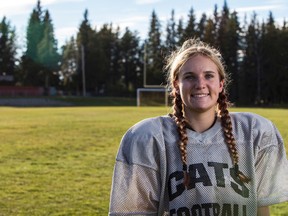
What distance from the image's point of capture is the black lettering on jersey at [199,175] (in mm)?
2689

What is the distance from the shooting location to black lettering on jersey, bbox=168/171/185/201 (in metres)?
2.71

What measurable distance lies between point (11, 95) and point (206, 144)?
6928 cm

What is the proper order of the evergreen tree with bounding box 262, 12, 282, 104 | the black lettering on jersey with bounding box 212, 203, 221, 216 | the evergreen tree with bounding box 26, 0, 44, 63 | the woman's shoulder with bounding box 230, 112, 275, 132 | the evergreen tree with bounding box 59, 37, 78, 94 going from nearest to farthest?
the black lettering on jersey with bounding box 212, 203, 221, 216 → the woman's shoulder with bounding box 230, 112, 275, 132 → the evergreen tree with bounding box 262, 12, 282, 104 → the evergreen tree with bounding box 59, 37, 78, 94 → the evergreen tree with bounding box 26, 0, 44, 63

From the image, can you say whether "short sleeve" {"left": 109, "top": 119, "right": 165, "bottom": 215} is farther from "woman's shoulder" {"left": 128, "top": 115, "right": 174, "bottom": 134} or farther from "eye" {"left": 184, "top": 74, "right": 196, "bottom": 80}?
"eye" {"left": 184, "top": 74, "right": 196, "bottom": 80}

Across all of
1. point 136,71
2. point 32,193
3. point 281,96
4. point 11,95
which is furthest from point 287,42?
point 32,193

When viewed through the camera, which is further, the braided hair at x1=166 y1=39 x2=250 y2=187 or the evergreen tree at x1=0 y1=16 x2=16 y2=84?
the evergreen tree at x1=0 y1=16 x2=16 y2=84

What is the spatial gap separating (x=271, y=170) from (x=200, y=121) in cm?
44

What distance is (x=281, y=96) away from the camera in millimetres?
67625

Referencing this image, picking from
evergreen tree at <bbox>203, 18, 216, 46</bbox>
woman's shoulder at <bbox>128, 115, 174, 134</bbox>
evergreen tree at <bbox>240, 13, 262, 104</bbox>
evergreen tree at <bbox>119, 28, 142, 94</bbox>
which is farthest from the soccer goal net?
woman's shoulder at <bbox>128, 115, 174, 134</bbox>

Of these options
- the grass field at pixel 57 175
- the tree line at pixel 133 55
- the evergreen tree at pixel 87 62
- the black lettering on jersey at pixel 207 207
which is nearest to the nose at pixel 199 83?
the black lettering on jersey at pixel 207 207

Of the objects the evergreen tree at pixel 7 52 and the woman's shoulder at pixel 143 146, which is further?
the evergreen tree at pixel 7 52

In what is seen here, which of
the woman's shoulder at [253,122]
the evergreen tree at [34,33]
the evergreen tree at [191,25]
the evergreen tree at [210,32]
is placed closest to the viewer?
the woman's shoulder at [253,122]

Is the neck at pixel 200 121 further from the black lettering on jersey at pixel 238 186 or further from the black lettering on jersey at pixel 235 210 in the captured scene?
the black lettering on jersey at pixel 235 210

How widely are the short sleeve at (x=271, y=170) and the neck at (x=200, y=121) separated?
29 cm
